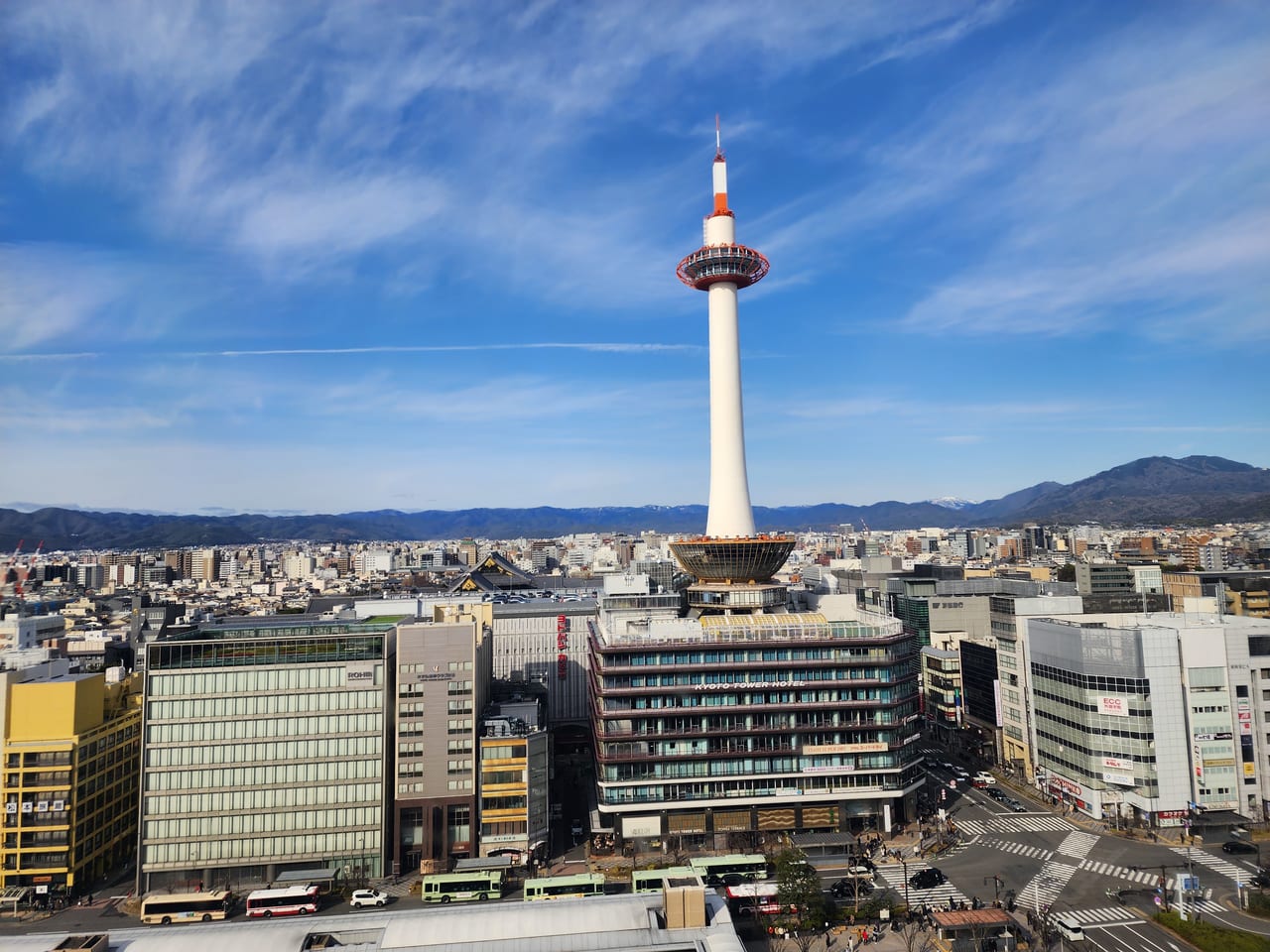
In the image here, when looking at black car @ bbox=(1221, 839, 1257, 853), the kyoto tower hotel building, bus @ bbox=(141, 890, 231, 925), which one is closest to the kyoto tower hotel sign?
the kyoto tower hotel building

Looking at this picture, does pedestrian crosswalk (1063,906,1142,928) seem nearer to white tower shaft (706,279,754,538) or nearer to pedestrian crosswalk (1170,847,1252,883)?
pedestrian crosswalk (1170,847,1252,883)

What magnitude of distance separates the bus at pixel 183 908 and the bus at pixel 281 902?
1.62 meters

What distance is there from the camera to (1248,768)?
2127 inches

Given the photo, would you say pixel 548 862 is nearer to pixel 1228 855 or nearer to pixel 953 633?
pixel 1228 855

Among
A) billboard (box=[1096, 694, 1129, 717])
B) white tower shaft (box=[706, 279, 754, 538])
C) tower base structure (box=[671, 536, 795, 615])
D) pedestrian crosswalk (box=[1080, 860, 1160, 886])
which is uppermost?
white tower shaft (box=[706, 279, 754, 538])

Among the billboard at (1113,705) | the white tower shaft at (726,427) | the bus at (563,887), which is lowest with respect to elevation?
the bus at (563,887)

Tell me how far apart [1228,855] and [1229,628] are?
15.1 m

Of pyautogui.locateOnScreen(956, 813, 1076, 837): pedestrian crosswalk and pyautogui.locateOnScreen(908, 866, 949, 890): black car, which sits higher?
pyautogui.locateOnScreen(908, 866, 949, 890): black car

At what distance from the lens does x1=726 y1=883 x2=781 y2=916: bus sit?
41.3 m

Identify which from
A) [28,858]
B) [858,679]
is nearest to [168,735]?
[28,858]

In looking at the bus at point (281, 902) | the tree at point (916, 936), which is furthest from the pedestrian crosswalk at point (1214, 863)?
the bus at point (281, 902)

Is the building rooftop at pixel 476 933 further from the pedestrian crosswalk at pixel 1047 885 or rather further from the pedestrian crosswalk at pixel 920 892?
the pedestrian crosswalk at pixel 1047 885

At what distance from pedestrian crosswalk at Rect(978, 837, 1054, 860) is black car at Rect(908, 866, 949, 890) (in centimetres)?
691

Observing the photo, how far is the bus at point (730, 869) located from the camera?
44.2 metres
